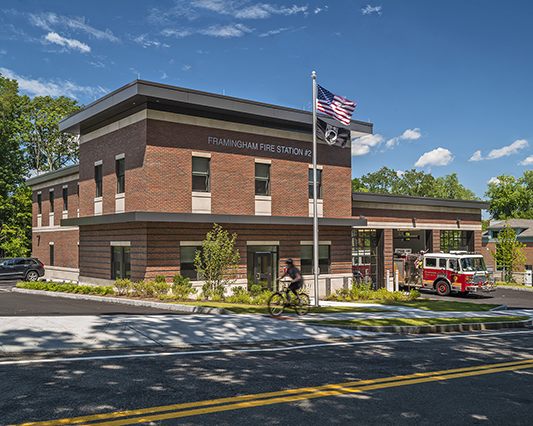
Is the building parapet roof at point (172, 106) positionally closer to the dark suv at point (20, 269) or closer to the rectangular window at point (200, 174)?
the rectangular window at point (200, 174)

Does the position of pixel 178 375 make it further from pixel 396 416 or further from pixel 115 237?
pixel 115 237

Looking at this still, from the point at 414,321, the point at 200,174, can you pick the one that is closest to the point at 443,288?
the point at 414,321

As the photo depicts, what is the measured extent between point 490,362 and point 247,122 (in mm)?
17773

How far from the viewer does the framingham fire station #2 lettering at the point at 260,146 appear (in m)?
23.2

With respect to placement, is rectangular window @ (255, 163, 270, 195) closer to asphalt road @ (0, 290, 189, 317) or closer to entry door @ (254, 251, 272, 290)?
entry door @ (254, 251, 272, 290)

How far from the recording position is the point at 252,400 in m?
6.46

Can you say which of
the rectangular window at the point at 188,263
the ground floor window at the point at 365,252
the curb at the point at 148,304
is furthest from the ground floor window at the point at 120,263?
the ground floor window at the point at 365,252

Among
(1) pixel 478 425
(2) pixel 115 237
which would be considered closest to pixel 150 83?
(2) pixel 115 237

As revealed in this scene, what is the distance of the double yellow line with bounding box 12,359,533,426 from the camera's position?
554 centimetres

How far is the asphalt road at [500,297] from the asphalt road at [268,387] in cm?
1792

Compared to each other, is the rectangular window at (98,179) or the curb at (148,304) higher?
the rectangular window at (98,179)

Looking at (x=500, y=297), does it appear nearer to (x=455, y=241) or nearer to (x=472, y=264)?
(x=472, y=264)

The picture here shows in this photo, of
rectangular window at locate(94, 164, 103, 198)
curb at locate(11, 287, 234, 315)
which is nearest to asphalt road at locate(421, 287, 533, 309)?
curb at locate(11, 287, 234, 315)

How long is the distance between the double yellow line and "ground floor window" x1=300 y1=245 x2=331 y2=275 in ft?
59.2
